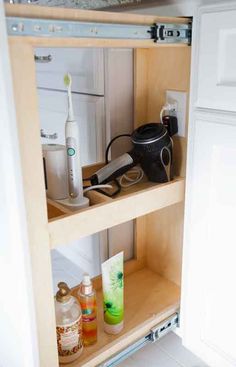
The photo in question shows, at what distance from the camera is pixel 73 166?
83 cm

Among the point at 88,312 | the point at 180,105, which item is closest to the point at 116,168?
the point at 180,105

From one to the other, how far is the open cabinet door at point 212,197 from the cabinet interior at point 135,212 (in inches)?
2.9

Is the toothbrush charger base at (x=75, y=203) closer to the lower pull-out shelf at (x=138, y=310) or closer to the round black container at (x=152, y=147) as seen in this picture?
the round black container at (x=152, y=147)

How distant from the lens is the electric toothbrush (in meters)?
0.80

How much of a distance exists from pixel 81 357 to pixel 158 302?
305mm

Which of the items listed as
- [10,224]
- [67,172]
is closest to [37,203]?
[10,224]

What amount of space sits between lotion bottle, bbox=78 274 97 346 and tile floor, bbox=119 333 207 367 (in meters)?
0.17

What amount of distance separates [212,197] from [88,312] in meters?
0.43

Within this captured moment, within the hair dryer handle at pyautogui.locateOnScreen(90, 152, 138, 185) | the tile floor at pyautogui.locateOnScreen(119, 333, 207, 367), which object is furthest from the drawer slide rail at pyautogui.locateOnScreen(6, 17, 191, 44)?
the tile floor at pyautogui.locateOnScreen(119, 333, 207, 367)

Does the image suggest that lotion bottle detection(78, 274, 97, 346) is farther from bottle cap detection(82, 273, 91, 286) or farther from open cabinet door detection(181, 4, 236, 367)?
open cabinet door detection(181, 4, 236, 367)

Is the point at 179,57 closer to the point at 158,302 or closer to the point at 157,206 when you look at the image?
the point at 157,206

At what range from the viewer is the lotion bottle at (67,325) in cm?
88

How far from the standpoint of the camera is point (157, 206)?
0.94 m

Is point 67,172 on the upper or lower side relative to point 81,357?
upper
